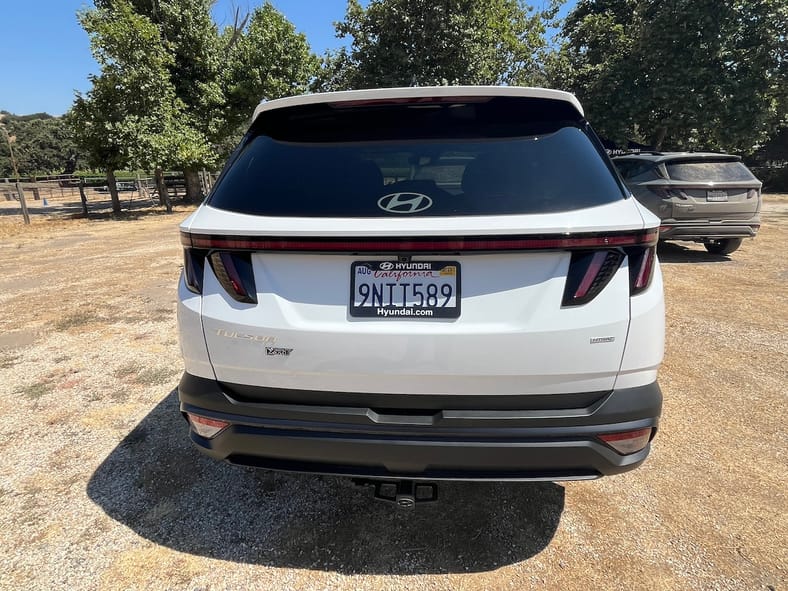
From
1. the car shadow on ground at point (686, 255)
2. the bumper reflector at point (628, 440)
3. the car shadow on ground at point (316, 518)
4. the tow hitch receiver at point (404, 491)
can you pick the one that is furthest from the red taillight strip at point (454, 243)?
the car shadow on ground at point (686, 255)

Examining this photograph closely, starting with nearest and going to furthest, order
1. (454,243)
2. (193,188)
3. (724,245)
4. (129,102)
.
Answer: (454,243) → (724,245) → (129,102) → (193,188)

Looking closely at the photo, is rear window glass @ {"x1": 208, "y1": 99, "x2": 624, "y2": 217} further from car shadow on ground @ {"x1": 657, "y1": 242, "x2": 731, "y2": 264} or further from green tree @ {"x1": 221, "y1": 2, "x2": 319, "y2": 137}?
green tree @ {"x1": 221, "y1": 2, "x2": 319, "y2": 137}

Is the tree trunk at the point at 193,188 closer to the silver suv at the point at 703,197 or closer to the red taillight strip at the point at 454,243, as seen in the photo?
the silver suv at the point at 703,197

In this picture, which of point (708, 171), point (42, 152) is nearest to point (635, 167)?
point (708, 171)

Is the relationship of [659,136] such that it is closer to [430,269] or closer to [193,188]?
[193,188]

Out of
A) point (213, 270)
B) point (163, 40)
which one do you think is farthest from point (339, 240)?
point (163, 40)

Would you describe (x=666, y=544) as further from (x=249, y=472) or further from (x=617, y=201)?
(x=249, y=472)

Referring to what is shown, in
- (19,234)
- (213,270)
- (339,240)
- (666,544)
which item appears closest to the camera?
(339,240)

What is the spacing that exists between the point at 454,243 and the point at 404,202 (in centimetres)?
26

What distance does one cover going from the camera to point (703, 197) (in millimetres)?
6926

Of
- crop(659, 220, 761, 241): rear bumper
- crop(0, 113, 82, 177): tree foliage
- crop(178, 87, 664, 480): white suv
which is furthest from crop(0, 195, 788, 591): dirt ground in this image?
crop(0, 113, 82, 177): tree foliage

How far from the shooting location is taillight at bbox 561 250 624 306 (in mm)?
1521

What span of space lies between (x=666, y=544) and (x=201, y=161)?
700 inches

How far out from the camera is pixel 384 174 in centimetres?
171
